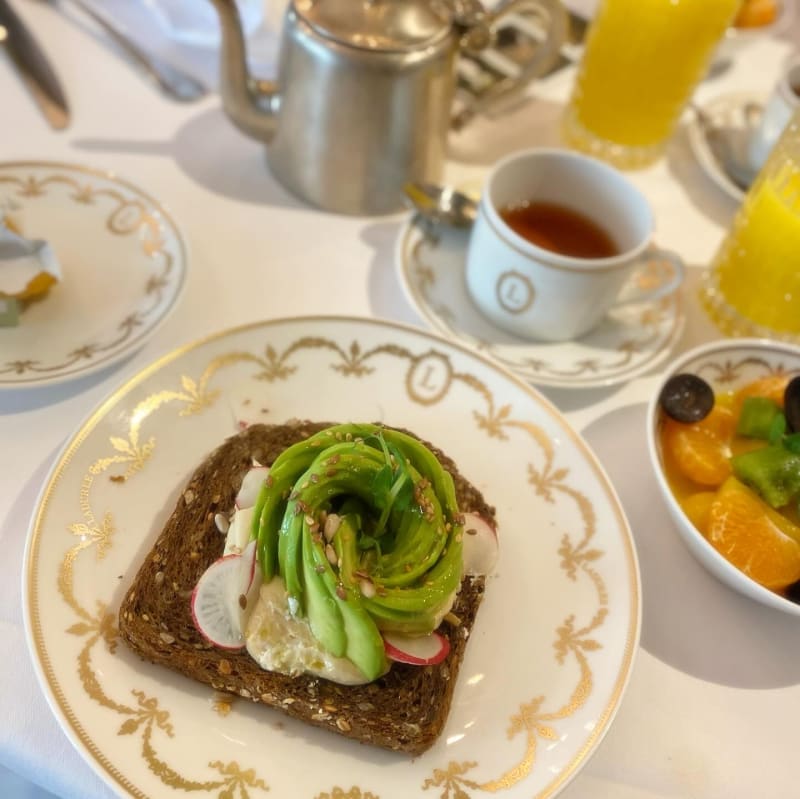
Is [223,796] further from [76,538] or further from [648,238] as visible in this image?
[648,238]

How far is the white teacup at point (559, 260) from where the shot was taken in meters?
1.05

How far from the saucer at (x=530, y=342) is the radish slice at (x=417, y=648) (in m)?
0.43

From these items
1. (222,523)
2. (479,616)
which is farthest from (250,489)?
(479,616)

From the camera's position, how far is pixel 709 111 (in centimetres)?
162

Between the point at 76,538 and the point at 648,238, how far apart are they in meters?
0.88

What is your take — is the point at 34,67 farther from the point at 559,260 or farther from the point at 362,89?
the point at 559,260

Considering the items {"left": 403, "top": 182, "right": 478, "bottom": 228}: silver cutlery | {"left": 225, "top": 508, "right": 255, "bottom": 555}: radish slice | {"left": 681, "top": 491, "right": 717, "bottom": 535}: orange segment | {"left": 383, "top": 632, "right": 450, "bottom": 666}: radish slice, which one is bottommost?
{"left": 383, "top": 632, "right": 450, "bottom": 666}: radish slice

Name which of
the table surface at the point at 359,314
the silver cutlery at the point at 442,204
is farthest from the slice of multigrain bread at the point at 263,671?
the silver cutlery at the point at 442,204

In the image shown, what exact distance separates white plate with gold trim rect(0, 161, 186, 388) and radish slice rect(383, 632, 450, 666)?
21.1 inches

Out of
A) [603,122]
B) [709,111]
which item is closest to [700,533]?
[603,122]

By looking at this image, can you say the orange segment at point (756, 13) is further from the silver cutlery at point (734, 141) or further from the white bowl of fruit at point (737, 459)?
the white bowl of fruit at point (737, 459)

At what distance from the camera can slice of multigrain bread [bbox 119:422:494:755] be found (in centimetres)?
73

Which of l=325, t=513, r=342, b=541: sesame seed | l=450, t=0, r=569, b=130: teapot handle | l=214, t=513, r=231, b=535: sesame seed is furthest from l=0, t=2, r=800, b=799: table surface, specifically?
l=325, t=513, r=342, b=541: sesame seed

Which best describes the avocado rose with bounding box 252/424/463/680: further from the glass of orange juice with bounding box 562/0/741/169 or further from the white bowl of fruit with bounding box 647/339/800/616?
the glass of orange juice with bounding box 562/0/741/169
